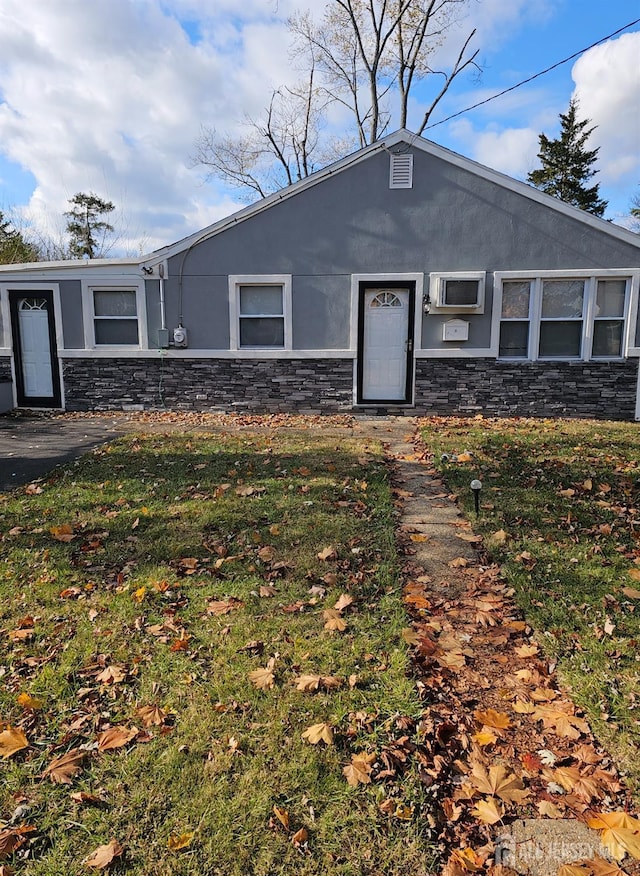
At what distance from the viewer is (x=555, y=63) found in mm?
10516

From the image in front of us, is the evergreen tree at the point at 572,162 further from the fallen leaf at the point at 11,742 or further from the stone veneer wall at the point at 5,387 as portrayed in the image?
the fallen leaf at the point at 11,742

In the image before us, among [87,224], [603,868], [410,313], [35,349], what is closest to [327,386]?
[410,313]

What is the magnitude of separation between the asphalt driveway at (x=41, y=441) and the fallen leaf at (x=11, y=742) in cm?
360

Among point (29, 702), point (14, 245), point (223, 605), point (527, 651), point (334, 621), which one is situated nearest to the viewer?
point (29, 702)

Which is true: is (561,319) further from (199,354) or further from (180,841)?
(180,841)

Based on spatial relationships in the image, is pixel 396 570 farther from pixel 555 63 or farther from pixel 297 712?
pixel 555 63

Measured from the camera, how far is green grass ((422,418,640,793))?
2.36m

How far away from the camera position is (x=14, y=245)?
21.6 metres

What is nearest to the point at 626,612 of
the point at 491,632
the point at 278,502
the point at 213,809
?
the point at 491,632

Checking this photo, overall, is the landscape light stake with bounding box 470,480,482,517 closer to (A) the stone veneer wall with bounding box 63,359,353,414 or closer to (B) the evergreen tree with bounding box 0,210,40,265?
(A) the stone veneer wall with bounding box 63,359,353,414

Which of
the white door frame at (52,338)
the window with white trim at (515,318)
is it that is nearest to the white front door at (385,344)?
the window with white trim at (515,318)

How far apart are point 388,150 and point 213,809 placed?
9.61m

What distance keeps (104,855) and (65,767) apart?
43 centimetres

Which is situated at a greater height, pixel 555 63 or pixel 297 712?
pixel 555 63
